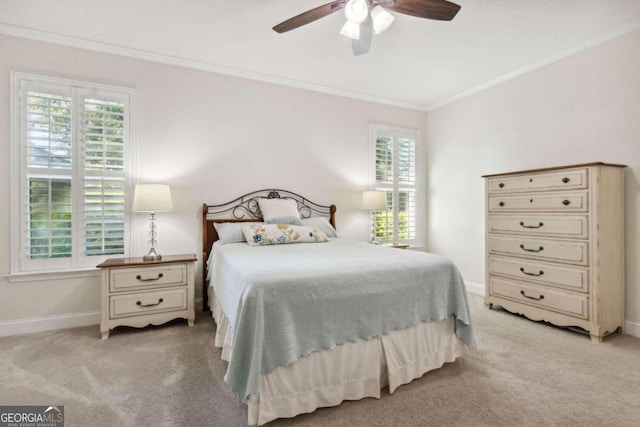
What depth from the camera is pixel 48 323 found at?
283 cm

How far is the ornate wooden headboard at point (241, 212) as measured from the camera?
132 inches

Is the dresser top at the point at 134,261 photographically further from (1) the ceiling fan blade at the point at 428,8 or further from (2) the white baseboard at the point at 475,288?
(2) the white baseboard at the point at 475,288

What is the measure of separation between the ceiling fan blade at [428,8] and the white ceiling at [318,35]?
2.02 feet

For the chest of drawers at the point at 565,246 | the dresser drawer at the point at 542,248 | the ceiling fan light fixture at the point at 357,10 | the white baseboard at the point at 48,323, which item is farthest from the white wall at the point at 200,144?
the ceiling fan light fixture at the point at 357,10

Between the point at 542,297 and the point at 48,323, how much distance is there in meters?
→ 4.58

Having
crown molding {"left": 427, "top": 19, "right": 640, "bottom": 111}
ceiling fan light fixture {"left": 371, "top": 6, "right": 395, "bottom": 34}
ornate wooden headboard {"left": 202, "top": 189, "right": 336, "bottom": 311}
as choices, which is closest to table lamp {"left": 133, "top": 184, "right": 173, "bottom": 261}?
ornate wooden headboard {"left": 202, "top": 189, "right": 336, "bottom": 311}

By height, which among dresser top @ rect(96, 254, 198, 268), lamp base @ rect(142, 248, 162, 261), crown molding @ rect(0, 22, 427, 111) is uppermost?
crown molding @ rect(0, 22, 427, 111)

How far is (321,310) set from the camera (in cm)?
166

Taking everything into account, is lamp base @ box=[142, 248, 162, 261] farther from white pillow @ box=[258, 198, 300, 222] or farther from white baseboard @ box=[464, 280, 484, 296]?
white baseboard @ box=[464, 280, 484, 296]

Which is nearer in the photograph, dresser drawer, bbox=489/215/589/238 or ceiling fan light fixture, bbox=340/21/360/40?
ceiling fan light fixture, bbox=340/21/360/40

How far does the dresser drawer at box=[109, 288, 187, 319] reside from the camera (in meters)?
2.66

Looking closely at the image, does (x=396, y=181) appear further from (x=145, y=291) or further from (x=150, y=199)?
(x=145, y=291)

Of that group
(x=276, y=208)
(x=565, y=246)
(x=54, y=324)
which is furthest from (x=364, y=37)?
(x=54, y=324)

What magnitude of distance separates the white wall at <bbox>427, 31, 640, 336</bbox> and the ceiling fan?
1.98 meters
